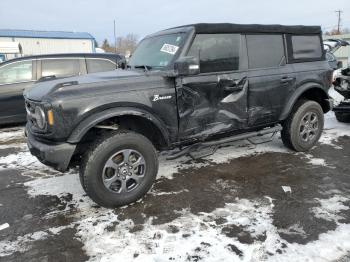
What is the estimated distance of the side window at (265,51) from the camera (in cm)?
465

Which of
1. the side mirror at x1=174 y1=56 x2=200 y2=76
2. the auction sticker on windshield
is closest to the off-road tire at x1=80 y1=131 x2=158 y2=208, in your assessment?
the side mirror at x1=174 y1=56 x2=200 y2=76

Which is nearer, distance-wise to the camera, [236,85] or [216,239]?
[216,239]

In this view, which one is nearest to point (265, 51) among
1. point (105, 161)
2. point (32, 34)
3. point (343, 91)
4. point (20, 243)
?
point (105, 161)

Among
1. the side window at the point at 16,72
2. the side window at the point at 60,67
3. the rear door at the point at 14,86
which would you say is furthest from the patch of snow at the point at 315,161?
the side window at the point at 16,72

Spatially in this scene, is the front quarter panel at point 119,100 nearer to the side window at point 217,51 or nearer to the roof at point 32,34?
the side window at point 217,51

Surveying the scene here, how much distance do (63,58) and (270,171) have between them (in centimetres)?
576

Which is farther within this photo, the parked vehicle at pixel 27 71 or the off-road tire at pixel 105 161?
the parked vehicle at pixel 27 71

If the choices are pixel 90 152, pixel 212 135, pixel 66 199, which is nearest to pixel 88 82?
pixel 90 152

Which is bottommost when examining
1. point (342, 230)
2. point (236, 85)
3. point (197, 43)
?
point (342, 230)

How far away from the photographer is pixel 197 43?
164 inches

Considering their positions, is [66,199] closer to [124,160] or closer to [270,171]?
[124,160]

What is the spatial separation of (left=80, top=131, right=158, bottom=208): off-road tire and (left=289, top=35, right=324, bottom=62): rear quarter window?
291cm

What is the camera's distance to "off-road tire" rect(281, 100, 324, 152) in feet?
17.0

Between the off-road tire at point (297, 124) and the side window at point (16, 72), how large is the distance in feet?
19.2
